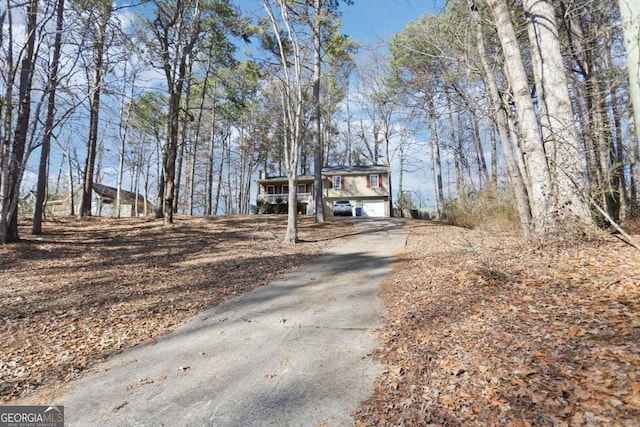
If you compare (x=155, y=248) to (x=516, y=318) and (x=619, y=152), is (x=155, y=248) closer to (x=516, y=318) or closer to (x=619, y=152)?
(x=516, y=318)

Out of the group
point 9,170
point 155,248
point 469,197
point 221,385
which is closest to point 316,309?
point 221,385

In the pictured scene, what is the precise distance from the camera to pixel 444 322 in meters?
3.20

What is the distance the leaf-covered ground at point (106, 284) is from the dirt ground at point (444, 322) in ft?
0.08

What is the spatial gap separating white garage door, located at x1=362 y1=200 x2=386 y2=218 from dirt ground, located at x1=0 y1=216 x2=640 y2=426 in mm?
18109

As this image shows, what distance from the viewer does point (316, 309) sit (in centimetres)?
446

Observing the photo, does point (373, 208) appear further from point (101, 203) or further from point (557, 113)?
point (101, 203)

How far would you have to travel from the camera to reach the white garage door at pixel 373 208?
83.1ft

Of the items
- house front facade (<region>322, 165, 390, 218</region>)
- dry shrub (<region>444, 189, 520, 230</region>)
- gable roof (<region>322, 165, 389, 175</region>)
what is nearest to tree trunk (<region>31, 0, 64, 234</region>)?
dry shrub (<region>444, 189, 520, 230</region>)

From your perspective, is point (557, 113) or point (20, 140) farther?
point (20, 140)

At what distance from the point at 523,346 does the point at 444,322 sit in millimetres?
891

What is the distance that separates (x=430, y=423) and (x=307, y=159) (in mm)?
28919

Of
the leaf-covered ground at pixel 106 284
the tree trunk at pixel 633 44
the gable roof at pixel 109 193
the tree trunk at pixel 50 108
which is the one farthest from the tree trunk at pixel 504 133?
the gable roof at pixel 109 193

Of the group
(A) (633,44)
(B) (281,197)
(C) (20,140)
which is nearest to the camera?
(A) (633,44)

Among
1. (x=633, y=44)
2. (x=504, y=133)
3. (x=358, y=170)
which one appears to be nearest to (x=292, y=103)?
(x=504, y=133)
